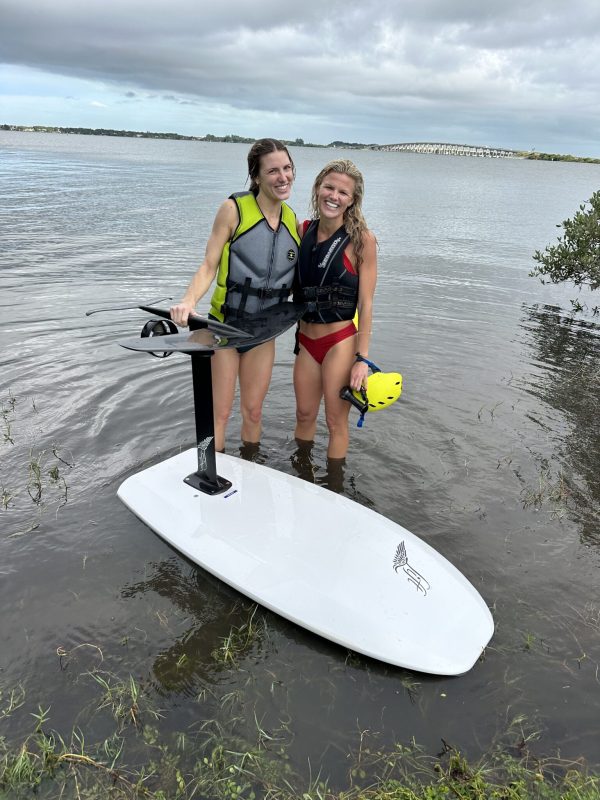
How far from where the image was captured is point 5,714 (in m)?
2.97

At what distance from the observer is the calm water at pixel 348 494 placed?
3123 mm

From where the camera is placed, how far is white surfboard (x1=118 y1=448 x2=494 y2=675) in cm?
327

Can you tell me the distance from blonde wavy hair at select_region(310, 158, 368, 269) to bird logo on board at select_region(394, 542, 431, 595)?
2.25 m

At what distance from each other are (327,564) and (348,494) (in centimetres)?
159

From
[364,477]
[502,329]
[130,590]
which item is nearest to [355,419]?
[364,477]

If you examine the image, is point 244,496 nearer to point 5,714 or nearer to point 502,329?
point 5,714

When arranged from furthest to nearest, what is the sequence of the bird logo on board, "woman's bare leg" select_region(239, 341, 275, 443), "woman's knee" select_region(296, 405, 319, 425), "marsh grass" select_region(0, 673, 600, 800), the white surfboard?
"woman's knee" select_region(296, 405, 319, 425) < "woman's bare leg" select_region(239, 341, 275, 443) < the bird logo on board < the white surfboard < "marsh grass" select_region(0, 673, 600, 800)

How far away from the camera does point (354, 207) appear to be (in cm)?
426

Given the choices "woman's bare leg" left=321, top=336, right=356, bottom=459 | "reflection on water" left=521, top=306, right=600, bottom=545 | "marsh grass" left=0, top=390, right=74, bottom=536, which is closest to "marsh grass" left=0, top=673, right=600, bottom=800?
"marsh grass" left=0, top=390, right=74, bottom=536

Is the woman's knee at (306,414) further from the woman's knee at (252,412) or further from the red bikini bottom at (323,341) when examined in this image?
the red bikini bottom at (323,341)

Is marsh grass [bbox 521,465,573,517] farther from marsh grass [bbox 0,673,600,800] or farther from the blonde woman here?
marsh grass [bbox 0,673,600,800]

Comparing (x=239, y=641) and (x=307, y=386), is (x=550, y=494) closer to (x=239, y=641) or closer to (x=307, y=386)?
(x=307, y=386)

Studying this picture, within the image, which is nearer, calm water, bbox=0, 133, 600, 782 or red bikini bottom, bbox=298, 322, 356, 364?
calm water, bbox=0, 133, 600, 782

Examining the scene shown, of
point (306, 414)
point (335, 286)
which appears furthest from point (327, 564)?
point (335, 286)
